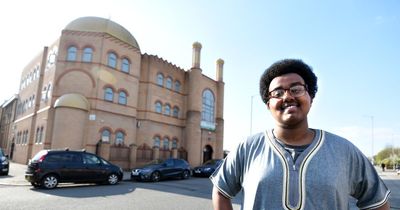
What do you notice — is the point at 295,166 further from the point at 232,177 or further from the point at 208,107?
the point at 208,107

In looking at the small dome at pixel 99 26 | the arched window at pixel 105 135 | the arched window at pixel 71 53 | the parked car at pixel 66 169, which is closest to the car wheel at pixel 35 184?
the parked car at pixel 66 169

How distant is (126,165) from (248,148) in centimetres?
2659

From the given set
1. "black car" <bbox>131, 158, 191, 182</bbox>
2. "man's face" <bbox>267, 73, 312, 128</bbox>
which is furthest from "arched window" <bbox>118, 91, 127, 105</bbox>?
"man's face" <bbox>267, 73, 312, 128</bbox>

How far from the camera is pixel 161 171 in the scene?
19.6 metres

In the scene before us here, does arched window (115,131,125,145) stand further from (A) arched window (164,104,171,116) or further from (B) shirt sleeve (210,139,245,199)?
(B) shirt sleeve (210,139,245,199)

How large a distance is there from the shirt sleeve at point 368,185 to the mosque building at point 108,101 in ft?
83.3

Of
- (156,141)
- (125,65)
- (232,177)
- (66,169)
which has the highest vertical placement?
(125,65)

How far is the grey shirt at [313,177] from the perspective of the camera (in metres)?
1.87

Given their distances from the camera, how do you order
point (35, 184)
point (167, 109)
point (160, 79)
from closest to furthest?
1. point (35, 184)
2. point (160, 79)
3. point (167, 109)

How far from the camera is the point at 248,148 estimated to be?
2.23 meters

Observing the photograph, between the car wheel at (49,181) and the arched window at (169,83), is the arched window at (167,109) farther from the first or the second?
the car wheel at (49,181)

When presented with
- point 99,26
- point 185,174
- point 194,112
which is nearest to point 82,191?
point 185,174

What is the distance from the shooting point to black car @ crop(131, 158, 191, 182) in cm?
1870

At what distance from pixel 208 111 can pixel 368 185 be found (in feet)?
127
